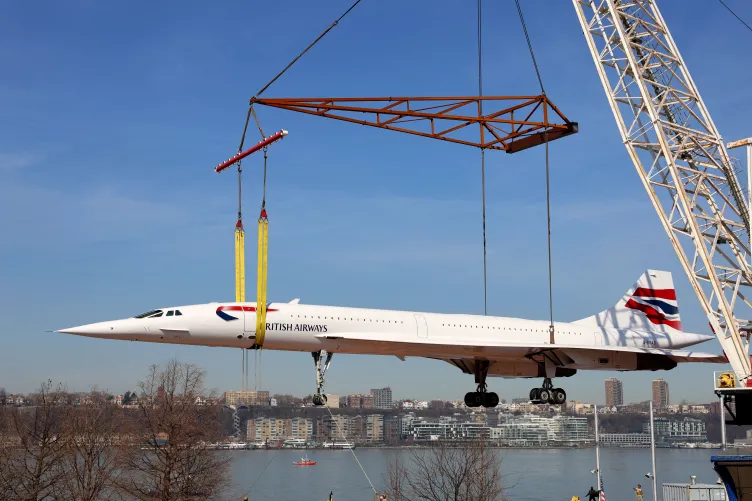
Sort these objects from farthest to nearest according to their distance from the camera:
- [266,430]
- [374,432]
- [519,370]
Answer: [374,432]
[266,430]
[519,370]

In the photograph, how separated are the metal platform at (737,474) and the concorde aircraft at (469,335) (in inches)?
169

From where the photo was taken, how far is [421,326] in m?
31.0

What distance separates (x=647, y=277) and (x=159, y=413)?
84.4ft

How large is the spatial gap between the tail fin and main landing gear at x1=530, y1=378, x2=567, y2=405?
730 cm

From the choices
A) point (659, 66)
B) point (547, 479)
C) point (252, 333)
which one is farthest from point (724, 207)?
point (547, 479)

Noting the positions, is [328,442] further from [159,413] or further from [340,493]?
[159,413]

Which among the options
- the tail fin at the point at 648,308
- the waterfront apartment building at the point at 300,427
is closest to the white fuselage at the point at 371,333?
the tail fin at the point at 648,308

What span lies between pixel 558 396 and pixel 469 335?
429 centimetres

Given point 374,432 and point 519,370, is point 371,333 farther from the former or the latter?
point 374,432

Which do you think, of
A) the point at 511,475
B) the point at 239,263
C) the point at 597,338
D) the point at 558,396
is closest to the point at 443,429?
the point at 511,475

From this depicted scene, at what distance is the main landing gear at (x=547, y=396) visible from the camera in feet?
107

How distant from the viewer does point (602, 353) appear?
111 feet

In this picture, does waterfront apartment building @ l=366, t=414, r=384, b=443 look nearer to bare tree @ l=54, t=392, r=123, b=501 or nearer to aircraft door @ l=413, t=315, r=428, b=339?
bare tree @ l=54, t=392, r=123, b=501

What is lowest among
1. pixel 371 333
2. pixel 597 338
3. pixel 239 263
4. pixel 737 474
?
pixel 737 474
